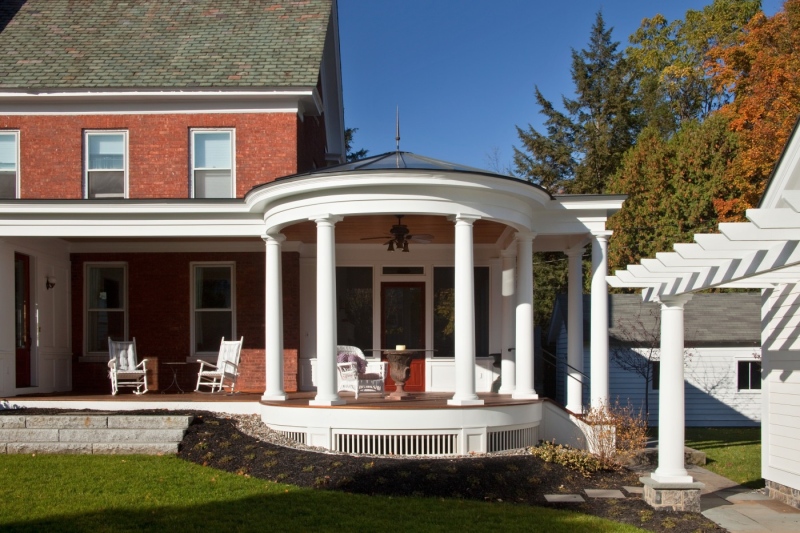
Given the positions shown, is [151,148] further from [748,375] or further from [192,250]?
[748,375]

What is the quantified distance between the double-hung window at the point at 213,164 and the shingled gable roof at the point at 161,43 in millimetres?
1045

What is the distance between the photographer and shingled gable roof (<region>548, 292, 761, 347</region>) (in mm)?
21516

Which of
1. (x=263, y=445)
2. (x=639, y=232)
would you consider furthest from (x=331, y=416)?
(x=639, y=232)

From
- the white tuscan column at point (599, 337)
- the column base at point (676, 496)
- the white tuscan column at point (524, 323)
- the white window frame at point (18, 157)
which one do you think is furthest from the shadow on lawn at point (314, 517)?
the white window frame at point (18, 157)

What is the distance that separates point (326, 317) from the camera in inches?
485

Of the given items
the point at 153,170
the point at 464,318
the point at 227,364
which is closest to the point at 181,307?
the point at 227,364

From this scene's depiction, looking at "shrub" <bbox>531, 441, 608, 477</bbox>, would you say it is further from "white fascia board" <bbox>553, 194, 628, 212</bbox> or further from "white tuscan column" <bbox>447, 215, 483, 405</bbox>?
"white fascia board" <bbox>553, 194, 628, 212</bbox>

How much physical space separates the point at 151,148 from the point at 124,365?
14.4ft

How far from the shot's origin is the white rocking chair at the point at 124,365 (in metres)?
15.4

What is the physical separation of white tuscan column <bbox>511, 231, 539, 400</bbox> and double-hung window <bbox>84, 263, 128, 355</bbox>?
316 inches

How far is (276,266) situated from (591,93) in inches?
1116

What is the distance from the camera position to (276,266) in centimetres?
1371

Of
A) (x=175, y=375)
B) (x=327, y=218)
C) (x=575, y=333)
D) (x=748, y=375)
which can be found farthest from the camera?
(x=748, y=375)

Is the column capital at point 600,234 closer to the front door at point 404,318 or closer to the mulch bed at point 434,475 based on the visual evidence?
the mulch bed at point 434,475
